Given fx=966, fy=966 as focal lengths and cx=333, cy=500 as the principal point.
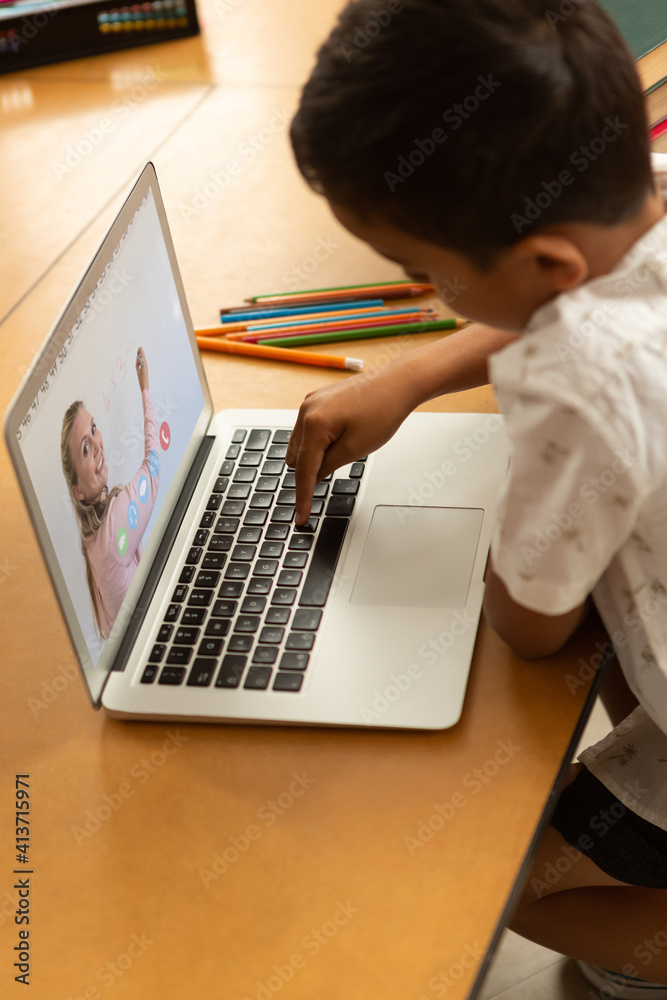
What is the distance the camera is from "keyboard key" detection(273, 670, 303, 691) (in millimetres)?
673

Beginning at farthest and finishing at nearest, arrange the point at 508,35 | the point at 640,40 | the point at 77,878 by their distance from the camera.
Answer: the point at 640,40, the point at 77,878, the point at 508,35

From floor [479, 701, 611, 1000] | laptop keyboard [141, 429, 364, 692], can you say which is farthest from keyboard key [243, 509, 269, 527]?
floor [479, 701, 611, 1000]

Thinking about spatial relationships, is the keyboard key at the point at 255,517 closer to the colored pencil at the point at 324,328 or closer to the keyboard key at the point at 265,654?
the keyboard key at the point at 265,654

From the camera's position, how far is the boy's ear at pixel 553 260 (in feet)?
1.76

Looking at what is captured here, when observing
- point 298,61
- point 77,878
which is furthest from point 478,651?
point 298,61

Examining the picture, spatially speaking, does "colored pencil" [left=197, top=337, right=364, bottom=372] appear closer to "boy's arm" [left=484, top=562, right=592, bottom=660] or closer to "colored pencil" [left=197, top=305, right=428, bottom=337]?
"colored pencil" [left=197, top=305, right=428, bottom=337]

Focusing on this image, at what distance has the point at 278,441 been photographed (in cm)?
90

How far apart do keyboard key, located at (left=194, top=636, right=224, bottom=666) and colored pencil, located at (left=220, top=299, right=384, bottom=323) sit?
18.4 inches

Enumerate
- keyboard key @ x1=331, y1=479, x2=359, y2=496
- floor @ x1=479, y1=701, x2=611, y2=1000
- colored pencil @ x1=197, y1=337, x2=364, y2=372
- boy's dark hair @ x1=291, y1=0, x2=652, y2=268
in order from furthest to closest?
floor @ x1=479, y1=701, x2=611, y2=1000 → colored pencil @ x1=197, y1=337, x2=364, y2=372 → keyboard key @ x1=331, y1=479, x2=359, y2=496 → boy's dark hair @ x1=291, y1=0, x2=652, y2=268

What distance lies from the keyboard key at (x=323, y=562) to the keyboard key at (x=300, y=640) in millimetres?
31

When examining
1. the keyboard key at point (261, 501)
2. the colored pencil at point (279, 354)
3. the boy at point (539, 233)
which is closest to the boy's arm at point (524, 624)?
the boy at point (539, 233)

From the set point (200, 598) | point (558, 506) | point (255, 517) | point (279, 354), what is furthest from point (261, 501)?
point (558, 506)

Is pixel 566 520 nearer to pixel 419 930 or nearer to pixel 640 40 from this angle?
pixel 419 930

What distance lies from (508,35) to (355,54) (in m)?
0.08
